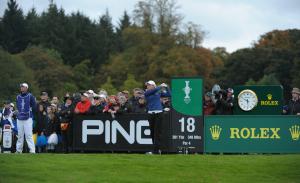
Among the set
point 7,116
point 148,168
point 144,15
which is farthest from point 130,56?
point 148,168

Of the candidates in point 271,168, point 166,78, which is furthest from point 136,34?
point 271,168

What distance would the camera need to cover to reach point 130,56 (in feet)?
326

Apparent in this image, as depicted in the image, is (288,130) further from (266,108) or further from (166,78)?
(166,78)

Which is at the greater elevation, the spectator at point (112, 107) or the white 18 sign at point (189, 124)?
the spectator at point (112, 107)

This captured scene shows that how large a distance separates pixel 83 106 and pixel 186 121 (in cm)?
367

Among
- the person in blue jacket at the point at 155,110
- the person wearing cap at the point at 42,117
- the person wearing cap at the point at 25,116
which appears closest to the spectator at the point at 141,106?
the person in blue jacket at the point at 155,110

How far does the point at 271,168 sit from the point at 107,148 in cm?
695

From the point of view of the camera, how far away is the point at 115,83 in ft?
328

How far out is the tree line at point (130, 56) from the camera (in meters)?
91.3

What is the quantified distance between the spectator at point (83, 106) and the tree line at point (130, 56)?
169ft

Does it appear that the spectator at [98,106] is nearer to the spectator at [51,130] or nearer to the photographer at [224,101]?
the spectator at [51,130]

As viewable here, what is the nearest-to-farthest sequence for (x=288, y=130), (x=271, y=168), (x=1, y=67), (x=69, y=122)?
(x=271, y=168) → (x=288, y=130) → (x=69, y=122) → (x=1, y=67)

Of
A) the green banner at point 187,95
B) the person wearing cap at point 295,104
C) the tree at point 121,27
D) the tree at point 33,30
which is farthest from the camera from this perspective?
the tree at point 121,27

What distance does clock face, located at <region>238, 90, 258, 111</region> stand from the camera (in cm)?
2273
